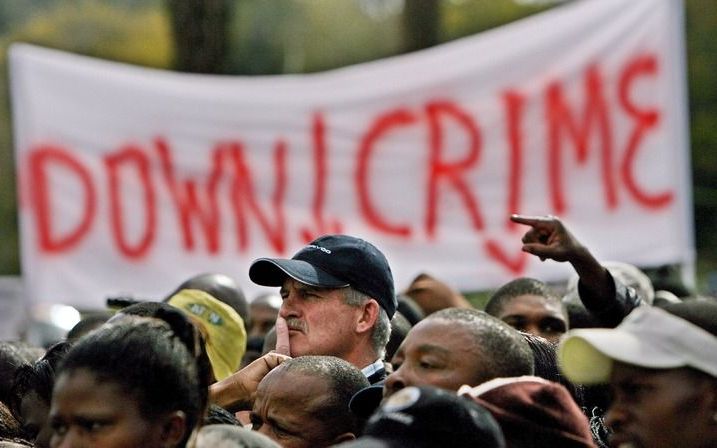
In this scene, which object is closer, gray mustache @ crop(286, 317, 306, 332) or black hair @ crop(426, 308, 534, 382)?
black hair @ crop(426, 308, 534, 382)

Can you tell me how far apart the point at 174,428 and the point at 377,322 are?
154 cm

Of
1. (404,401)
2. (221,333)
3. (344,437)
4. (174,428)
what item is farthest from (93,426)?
(221,333)

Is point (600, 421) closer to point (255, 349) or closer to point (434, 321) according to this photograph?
point (434, 321)

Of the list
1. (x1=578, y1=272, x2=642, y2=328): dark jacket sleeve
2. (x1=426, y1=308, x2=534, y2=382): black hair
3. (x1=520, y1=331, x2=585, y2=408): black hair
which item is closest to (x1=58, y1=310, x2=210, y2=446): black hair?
(x1=426, y1=308, x2=534, y2=382): black hair

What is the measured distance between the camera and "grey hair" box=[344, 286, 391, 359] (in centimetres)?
454

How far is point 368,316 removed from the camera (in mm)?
4535

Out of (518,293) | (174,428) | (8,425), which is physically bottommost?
(518,293)

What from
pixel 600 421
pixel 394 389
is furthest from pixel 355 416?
pixel 600 421

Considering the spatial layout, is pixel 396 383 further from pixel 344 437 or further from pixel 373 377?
pixel 373 377

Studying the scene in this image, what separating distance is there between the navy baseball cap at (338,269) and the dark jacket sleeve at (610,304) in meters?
0.57

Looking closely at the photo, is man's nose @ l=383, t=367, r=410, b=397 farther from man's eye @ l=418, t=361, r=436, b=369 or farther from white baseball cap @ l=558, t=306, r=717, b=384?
Answer: white baseball cap @ l=558, t=306, r=717, b=384

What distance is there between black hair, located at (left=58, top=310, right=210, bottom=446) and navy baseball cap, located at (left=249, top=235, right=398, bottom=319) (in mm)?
1335

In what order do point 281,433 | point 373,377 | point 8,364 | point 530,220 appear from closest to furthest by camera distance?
point 281,433 < point 530,220 < point 373,377 < point 8,364

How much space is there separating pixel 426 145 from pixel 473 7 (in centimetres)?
985
